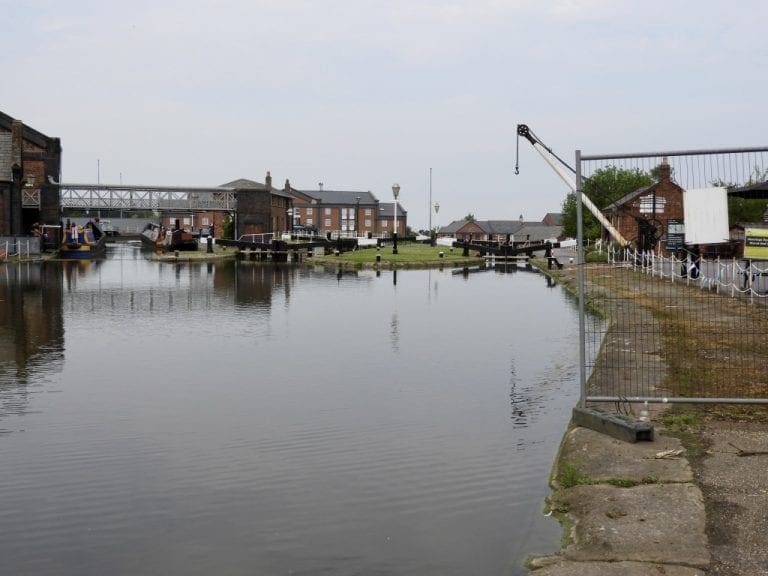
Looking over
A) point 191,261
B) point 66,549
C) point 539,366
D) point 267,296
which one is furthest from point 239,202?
point 66,549

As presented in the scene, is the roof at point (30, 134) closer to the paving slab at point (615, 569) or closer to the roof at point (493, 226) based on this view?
the paving slab at point (615, 569)

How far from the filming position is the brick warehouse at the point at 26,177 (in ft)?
200

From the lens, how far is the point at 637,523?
A: 636 cm

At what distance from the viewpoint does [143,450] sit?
375 inches

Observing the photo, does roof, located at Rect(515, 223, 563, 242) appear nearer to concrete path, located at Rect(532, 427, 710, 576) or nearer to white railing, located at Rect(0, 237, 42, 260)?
white railing, located at Rect(0, 237, 42, 260)

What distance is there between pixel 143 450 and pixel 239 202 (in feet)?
232

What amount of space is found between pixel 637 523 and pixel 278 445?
4726 mm

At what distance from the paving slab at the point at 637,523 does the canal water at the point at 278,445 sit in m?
0.31

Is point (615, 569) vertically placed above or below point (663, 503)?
below

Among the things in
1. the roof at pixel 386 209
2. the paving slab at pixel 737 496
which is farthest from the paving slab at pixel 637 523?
the roof at pixel 386 209

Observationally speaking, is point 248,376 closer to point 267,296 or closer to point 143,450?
point 143,450

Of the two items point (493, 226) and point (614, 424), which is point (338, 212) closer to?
point (493, 226)

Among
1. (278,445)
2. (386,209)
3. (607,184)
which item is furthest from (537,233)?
(278,445)

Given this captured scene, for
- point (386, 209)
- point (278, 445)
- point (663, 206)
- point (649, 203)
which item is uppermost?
point (386, 209)
